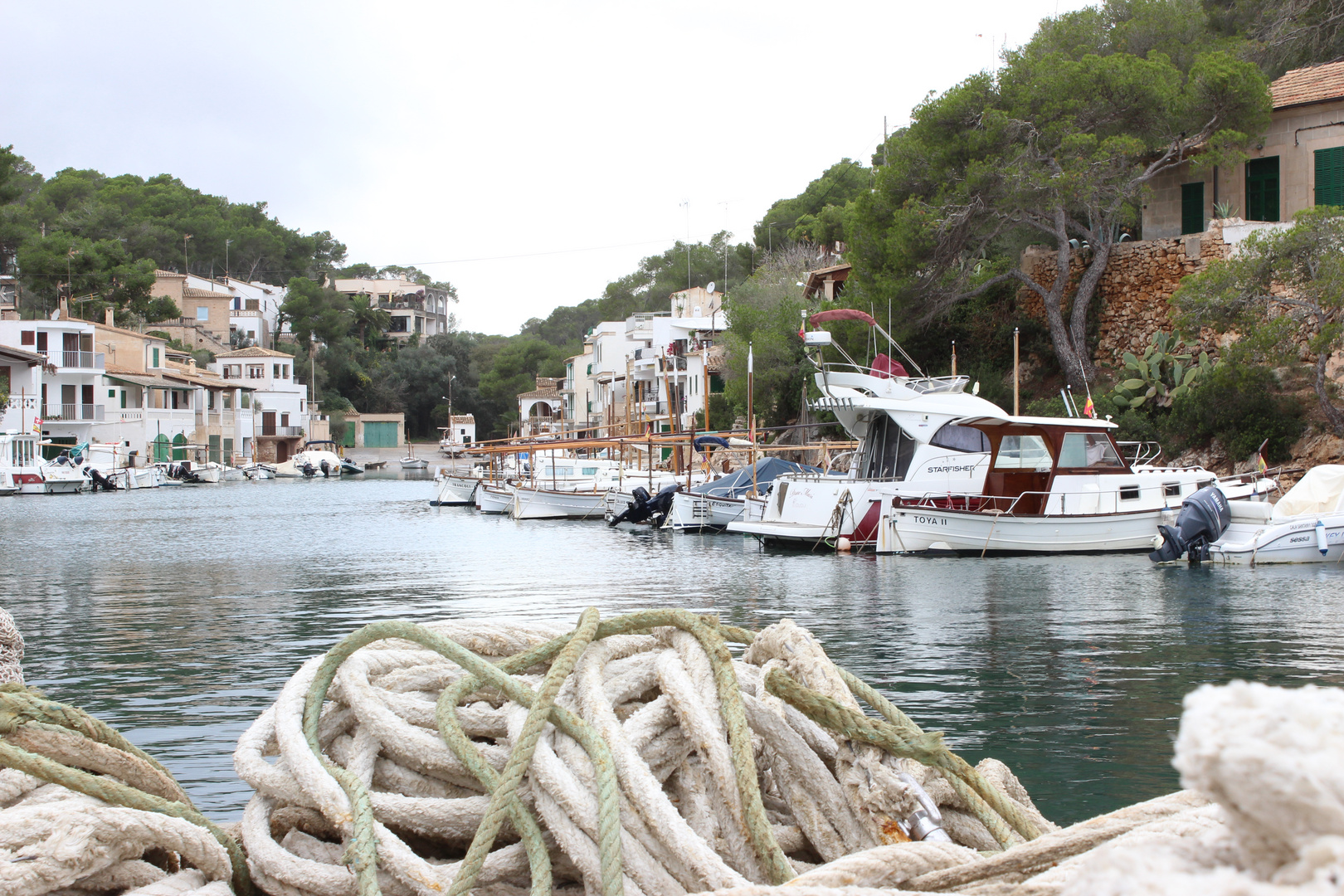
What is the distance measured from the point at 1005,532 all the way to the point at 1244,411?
32.7 ft

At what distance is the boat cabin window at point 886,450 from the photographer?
2233 centimetres

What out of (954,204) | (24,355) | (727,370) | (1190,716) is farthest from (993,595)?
(24,355)

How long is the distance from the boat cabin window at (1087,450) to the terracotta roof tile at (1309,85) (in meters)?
14.4

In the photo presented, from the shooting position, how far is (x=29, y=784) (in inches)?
117

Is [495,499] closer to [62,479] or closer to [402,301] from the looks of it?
[62,479]

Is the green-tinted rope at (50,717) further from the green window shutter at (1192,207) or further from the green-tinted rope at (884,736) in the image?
the green window shutter at (1192,207)

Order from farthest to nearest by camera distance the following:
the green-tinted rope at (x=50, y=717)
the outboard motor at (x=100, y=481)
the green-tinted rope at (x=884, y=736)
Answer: the outboard motor at (x=100, y=481) < the green-tinted rope at (x=884, y=736) < the green-tinted rope at (x=50, y=717)

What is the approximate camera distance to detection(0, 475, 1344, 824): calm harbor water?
828 cm

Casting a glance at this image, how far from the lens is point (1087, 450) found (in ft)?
70.4

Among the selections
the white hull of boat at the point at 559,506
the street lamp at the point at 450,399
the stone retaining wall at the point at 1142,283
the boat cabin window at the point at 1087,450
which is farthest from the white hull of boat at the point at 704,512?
the street lamp at the point at 450,399

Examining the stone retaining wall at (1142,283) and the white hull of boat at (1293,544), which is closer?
the white hull of boat at (1293,544)

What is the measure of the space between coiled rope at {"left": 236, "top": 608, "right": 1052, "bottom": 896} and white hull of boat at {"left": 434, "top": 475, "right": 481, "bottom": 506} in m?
42.0

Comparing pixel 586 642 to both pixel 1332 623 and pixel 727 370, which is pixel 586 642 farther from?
pixel 727 370

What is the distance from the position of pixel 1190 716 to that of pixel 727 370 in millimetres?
53666
